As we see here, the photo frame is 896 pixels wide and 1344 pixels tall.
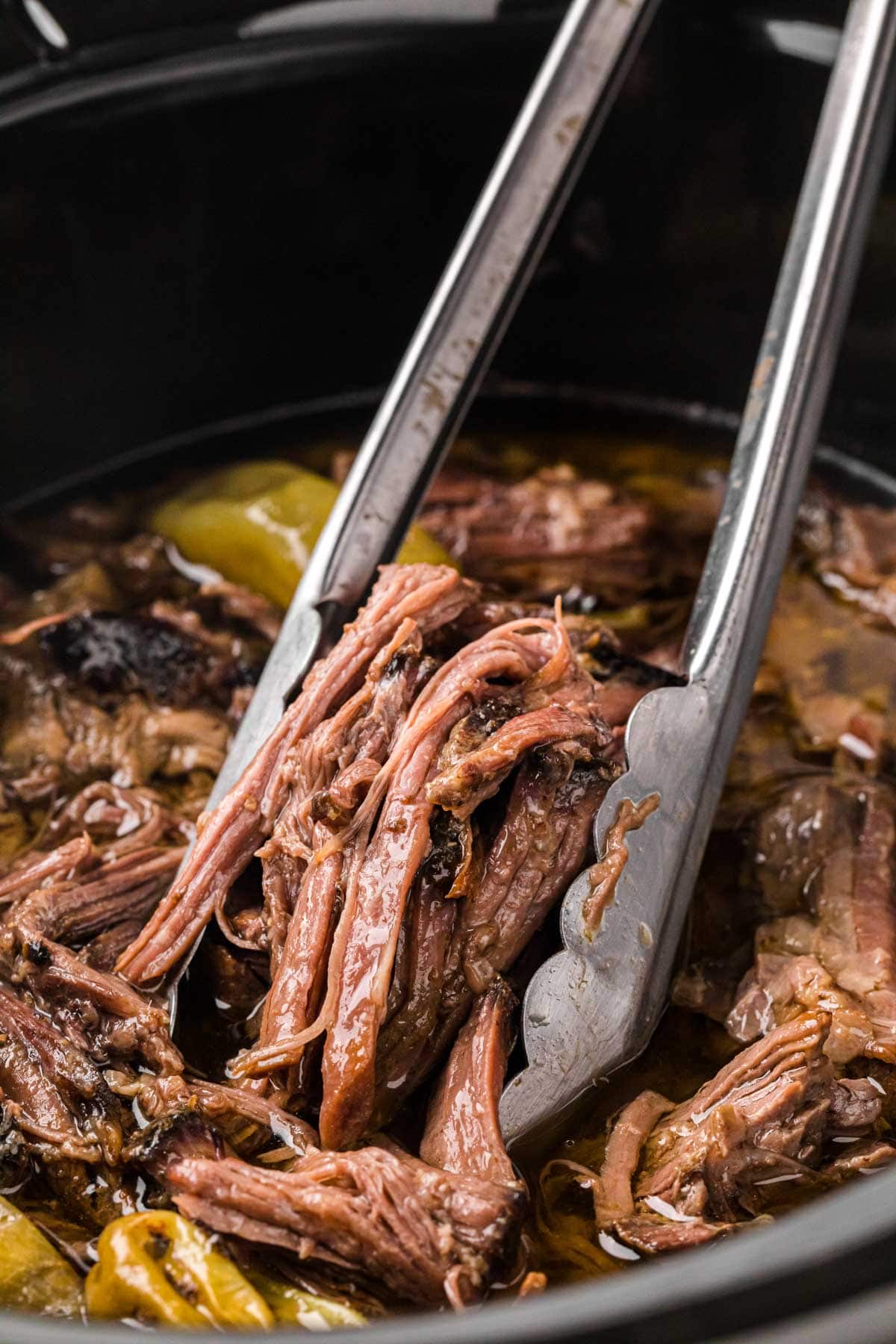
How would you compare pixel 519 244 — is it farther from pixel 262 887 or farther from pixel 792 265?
pixel 262 887

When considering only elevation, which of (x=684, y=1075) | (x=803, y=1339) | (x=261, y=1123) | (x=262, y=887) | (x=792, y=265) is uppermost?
(x=792, y=265)

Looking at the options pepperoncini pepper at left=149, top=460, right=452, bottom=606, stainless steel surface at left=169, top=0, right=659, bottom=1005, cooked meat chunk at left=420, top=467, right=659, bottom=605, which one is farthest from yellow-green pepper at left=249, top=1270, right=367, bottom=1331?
cooked meat chunk at left=420, top=467, right=659, bottom=605

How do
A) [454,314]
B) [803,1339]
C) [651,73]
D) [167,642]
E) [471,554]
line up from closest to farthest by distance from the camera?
[803,1339] → [454,314] → [167,642] → [471,554] → [651,73]

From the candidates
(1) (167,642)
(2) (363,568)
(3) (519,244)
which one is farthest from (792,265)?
(1) (167,642)

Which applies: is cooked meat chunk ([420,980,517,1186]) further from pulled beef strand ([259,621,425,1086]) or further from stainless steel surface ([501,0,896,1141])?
pulled beef strand ([259,621,425,1086])

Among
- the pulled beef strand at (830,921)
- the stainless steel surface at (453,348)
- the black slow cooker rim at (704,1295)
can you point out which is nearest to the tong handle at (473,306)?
Answer: the stainless steel surface at (453,348)

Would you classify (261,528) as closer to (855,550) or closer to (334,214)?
(334,214)
